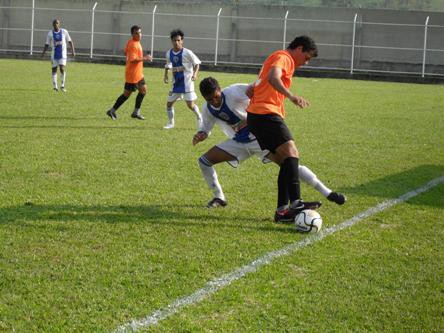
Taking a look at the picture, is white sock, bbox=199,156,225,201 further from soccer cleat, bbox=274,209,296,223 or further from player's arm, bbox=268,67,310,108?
player's arm, bbox=268,67,310,108

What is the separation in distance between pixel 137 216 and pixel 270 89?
5.58ft

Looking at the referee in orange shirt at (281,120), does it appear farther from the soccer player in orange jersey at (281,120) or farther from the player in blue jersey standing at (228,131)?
the player in blue jersey standing at (228,131)

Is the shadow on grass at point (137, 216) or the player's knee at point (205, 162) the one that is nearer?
the shadow on grass at point (137, 216)

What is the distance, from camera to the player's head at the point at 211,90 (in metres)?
7.08

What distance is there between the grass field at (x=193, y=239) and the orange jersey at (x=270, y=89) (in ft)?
3.42

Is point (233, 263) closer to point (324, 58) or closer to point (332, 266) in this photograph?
point (332, 266)

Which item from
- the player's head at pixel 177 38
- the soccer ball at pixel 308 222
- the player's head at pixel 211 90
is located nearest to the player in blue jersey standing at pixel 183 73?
the player's head at pixel 177 38

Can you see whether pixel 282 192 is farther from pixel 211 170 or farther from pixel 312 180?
pixel 211 170

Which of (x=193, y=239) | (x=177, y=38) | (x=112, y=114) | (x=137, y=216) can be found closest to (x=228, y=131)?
(x=137, y=216)

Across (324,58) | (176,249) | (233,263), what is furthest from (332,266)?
(324,58)

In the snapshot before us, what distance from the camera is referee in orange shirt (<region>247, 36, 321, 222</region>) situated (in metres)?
6.80

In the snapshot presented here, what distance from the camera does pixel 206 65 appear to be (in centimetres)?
3547

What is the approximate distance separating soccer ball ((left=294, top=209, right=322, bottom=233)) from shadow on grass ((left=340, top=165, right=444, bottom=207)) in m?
1.90

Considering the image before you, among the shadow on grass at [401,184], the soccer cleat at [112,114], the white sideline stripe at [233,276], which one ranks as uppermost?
the soccer cleat at [112,114]
